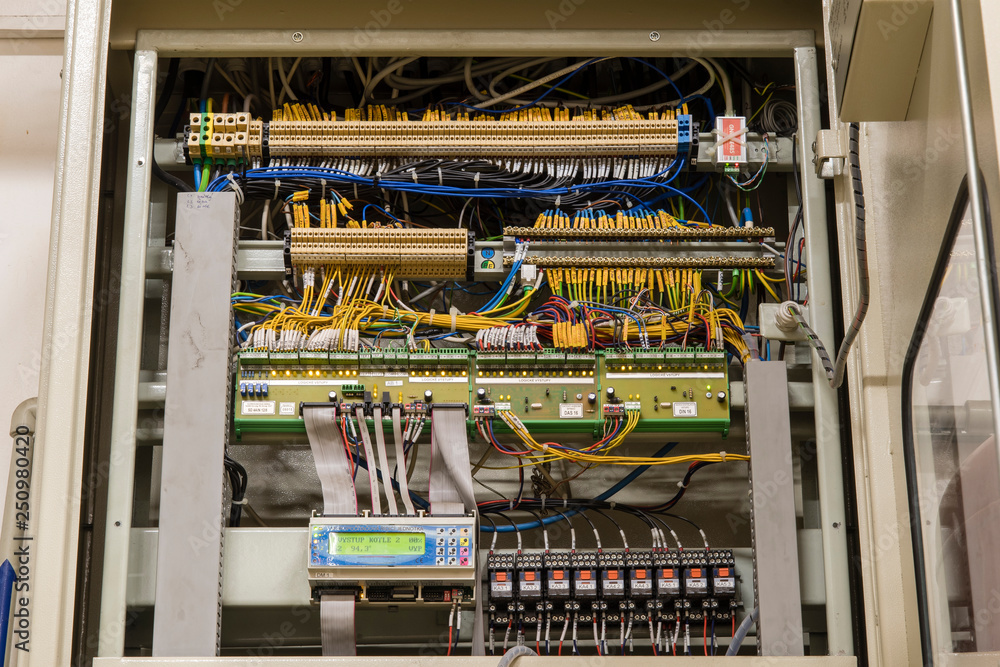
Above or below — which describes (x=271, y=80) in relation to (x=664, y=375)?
above

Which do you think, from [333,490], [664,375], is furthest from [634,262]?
[333,490]

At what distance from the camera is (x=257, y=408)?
6.86 feet

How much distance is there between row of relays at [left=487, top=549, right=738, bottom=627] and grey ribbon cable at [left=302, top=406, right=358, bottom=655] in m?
0.31

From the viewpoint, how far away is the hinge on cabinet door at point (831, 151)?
1.95 m

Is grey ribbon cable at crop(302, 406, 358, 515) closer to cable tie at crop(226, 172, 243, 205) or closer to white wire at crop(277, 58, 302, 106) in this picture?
cable tie at crop(226, 172, 243, 205)

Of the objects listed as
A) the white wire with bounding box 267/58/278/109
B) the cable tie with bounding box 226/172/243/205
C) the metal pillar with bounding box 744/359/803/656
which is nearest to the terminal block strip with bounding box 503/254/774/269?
the metal pillar with bounding box 744/359/803/656

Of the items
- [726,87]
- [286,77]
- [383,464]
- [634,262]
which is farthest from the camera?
[286,77]

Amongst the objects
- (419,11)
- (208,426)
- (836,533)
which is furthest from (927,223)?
(208,426)

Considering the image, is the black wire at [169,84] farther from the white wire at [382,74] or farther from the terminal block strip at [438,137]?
the white wire at [382,74]

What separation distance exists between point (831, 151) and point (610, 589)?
103 cm

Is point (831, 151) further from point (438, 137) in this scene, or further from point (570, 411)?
point (438, 137)

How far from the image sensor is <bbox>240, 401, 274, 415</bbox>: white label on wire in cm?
209

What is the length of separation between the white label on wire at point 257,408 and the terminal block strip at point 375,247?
0.33 metres

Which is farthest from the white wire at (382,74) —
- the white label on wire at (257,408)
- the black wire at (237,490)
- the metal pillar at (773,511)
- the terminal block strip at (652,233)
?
the metal pillar at (773,511)
